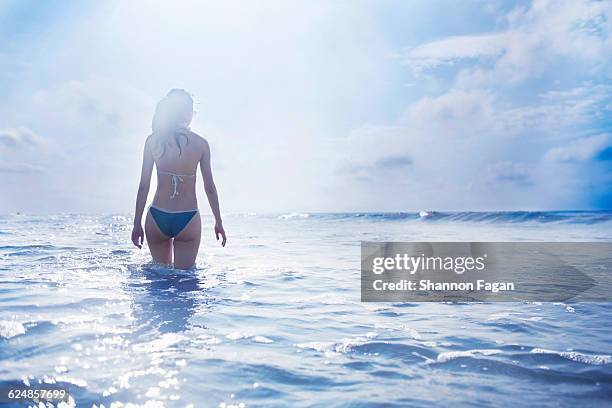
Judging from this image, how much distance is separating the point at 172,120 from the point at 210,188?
1053 millimetres

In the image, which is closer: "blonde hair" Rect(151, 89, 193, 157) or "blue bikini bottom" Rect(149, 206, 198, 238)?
"blonde hair" Rect(151, 89, 193, 157)

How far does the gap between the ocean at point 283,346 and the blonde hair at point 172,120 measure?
1.77 meters

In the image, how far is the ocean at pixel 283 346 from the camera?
2.65 meters

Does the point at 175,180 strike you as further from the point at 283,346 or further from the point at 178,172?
the point at 283,346

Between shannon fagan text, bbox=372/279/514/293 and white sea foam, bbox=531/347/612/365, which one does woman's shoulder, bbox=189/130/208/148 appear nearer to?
shannon fagan text, bbox=372/279/514/293

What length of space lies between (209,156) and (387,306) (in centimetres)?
308

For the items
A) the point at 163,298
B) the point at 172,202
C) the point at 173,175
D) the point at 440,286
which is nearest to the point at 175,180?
the point at 173,175

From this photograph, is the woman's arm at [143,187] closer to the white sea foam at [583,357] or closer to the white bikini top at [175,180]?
the white bikini top at [175,180]

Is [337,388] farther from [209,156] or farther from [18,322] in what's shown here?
[209,156]

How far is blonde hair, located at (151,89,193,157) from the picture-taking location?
19.2ft

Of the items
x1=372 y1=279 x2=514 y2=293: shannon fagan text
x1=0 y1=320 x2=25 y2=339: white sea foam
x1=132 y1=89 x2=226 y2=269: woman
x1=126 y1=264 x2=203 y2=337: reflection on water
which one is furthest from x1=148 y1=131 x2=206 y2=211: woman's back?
x1=372 y1=279 x2=514 y2=293: shannon fagan text

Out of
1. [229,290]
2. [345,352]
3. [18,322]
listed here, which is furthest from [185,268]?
[345,352]

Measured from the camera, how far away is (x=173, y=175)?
19.7ft

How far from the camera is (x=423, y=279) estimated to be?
7.53 metres
